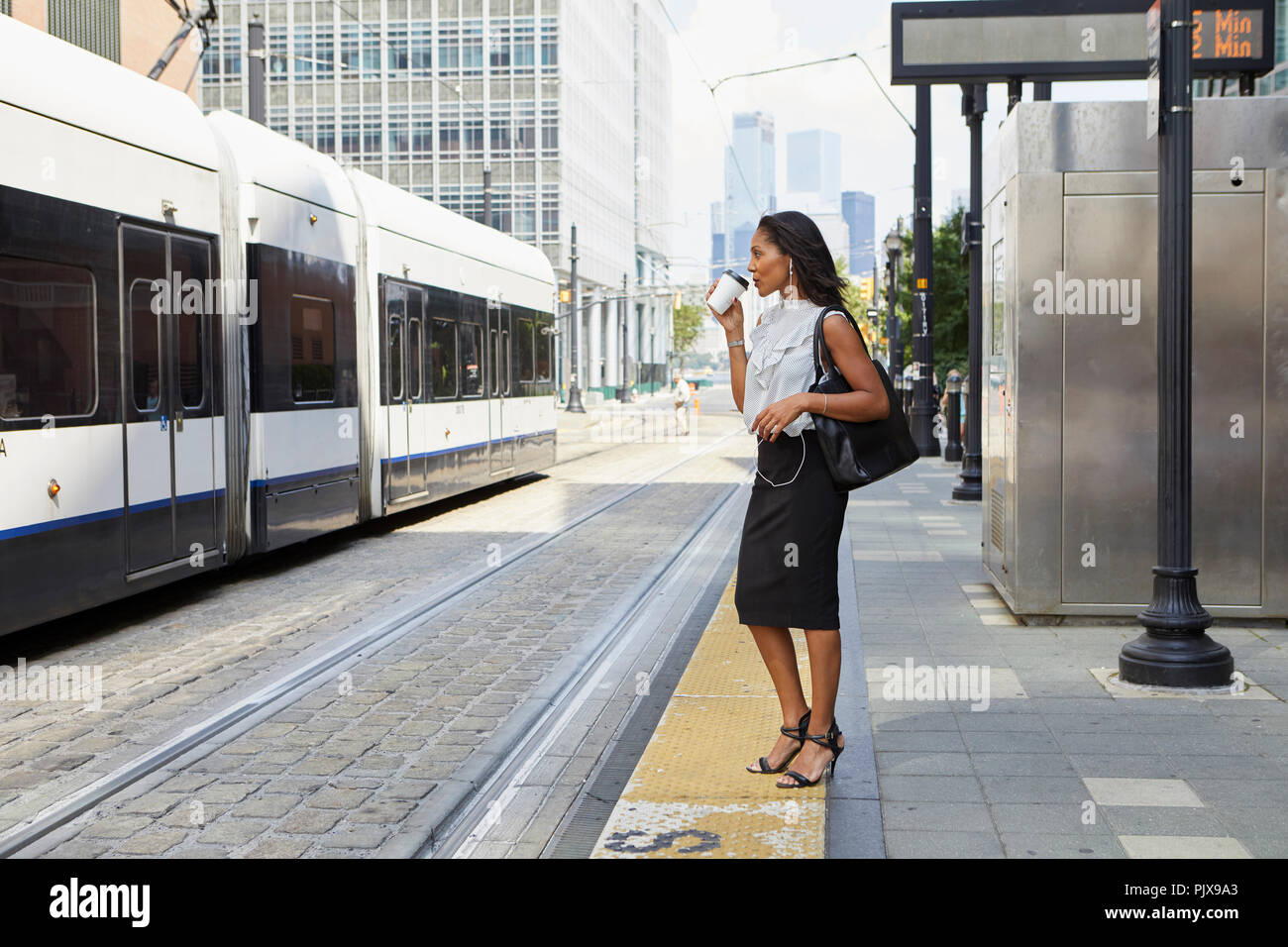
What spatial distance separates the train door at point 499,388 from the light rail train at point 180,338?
9.12 ft

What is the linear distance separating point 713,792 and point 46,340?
14.9 feet

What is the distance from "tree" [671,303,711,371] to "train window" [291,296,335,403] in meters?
103

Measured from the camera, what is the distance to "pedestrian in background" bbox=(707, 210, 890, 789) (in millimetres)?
4684

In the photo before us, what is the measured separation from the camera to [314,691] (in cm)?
684

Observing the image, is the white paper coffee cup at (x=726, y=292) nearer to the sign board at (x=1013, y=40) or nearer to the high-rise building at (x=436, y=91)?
the sign board at (x=1013, y=40)

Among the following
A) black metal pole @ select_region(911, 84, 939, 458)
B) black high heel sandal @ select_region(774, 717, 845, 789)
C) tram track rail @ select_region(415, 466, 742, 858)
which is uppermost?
black metal pole @ select_region(911, 84, 939, 458)

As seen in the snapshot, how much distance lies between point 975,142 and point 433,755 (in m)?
14.6

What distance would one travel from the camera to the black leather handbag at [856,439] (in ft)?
15.2

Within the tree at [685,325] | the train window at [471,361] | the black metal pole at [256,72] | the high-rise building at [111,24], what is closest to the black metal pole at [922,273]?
the train window at [471,361]

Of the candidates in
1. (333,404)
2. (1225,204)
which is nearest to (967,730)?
(1225,204)

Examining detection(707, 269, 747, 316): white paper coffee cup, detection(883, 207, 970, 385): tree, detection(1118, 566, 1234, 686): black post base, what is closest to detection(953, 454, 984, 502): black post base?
detection(1118, 566, 1234, 686): black post base

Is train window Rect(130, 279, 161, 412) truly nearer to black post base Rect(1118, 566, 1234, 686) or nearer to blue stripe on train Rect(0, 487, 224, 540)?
blue stripe on train Rect(0, 487, 224, 540)

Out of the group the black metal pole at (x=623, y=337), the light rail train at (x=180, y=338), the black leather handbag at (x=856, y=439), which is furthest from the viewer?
the black metal pole at (x=623, y=337)
